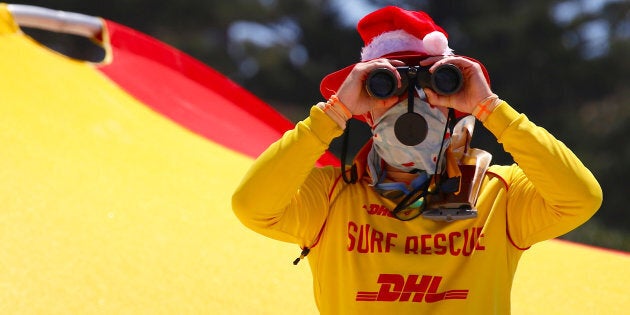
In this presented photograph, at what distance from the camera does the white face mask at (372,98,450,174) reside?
1.51 meters

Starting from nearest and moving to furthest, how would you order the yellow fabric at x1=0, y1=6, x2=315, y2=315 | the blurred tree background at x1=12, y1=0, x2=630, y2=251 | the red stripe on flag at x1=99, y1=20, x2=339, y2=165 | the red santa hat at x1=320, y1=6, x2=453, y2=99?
1. the red santa hat at x1=320, y1=6, x2=453, y2=99
2. the yellow fabric at x1=0, y1=6, x2=315, y2=315
3. the red stripe on flag at x1=99, y1=20, x2=339, y2=165
4. the blurred tree background at x1=12, y1=0, x2=630, y2=251

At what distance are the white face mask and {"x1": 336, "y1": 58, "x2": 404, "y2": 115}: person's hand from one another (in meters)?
0.03

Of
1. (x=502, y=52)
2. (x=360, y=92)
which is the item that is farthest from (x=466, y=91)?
(x=502, y=52)

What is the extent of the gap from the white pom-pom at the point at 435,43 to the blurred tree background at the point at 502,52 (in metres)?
9.90

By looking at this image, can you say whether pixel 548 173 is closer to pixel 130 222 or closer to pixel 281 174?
pixel 281 174

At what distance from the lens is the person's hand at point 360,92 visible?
4.90ft

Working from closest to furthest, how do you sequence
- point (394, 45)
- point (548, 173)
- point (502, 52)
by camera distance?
point (548, 173) < point (394, 45) < point (502, 52)

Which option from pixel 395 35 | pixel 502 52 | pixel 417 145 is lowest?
pixel 502 52

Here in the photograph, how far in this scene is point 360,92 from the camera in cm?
150

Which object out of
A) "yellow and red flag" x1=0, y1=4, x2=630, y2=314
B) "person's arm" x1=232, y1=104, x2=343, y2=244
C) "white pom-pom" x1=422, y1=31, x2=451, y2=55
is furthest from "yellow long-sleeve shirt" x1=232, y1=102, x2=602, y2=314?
"yellow and red flag" x1=0, y1=4, x2=630, y2=314

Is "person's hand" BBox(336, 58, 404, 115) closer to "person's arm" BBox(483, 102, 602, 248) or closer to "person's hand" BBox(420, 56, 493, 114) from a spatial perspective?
"person's hand" BBox(420, 56, 493, 114)

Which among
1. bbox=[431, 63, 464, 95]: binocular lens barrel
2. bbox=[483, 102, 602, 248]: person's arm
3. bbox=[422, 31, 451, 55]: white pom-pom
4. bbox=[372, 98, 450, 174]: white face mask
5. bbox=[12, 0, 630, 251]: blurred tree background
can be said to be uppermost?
bbox=[422, 31, 451, 55]: white pom-pom

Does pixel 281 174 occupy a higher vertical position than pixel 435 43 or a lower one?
lower

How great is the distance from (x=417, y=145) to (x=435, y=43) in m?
0.16
